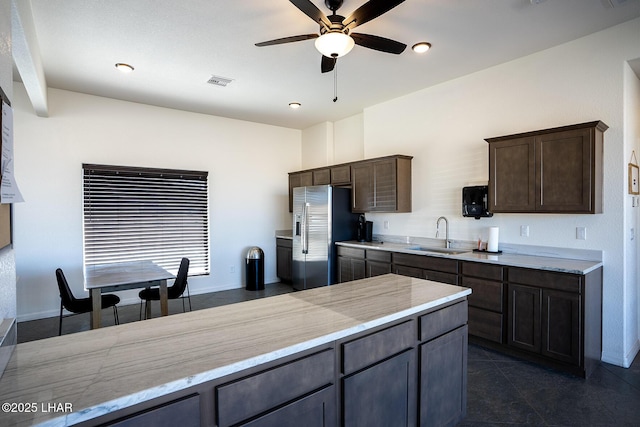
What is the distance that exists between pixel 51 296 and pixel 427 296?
15.8 ft

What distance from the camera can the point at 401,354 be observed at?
5.45 feet

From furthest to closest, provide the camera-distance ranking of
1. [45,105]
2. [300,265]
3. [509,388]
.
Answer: [300,265] → [45,105] → [509,388]

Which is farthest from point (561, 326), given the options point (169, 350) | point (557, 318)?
point (169, 350)

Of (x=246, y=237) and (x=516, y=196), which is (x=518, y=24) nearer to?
(x=516, y=196)

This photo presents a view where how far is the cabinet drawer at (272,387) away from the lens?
1.08m

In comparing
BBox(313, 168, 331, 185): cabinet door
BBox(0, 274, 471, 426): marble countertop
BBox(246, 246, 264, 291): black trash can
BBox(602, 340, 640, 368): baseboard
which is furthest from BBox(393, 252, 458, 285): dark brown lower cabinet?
BBox(246, 246, 264, 291): black trash can

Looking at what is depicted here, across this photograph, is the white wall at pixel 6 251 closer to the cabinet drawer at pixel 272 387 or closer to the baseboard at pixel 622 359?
the cabinet drawer at pixel 272 387

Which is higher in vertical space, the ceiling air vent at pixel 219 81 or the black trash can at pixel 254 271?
the ceiling air vent at pixel 219 81

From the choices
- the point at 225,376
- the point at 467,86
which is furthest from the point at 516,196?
the point at 225,376

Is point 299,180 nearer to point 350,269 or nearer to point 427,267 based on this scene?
point 350,269

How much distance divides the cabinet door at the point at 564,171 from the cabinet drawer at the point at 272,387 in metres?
2.71

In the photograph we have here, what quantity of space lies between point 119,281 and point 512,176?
3.94 meters

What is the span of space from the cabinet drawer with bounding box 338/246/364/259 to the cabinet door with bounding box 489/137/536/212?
1775 mm

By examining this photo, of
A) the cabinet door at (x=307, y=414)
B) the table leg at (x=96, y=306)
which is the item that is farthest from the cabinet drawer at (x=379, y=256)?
the table leg at (x=96, y=306)
